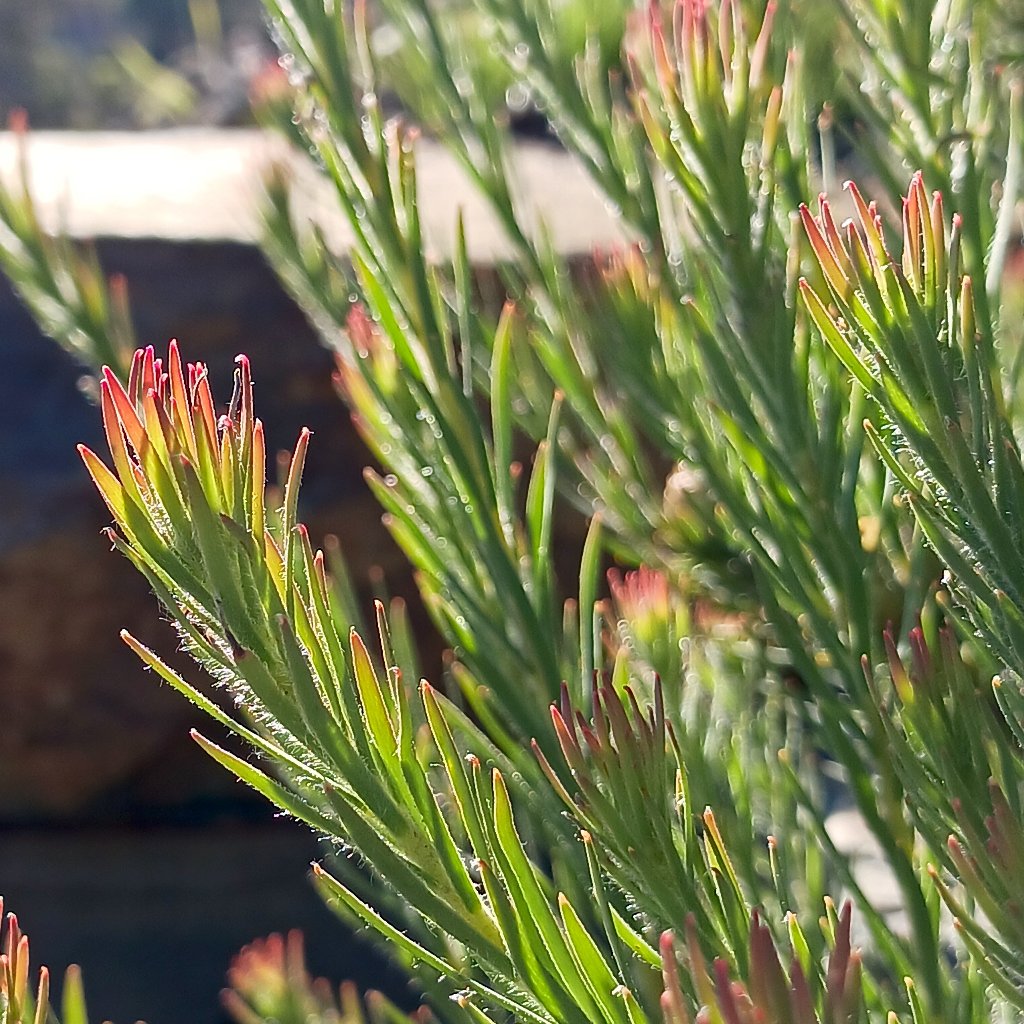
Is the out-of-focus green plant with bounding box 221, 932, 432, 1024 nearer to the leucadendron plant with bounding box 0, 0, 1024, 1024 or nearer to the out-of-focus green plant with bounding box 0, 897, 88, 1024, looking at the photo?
the leucadendron plant with bounding box 0, 0, 1024, 1024

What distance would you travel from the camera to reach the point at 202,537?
0.33 meters

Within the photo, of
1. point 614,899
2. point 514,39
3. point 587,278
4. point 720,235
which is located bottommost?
point 614,899

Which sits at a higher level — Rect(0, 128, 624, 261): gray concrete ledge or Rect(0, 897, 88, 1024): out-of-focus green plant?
Rect(0, 128, 624, 261): gray concrete ledge

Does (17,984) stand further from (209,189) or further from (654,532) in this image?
(209,189)

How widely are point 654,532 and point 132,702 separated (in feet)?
4.22

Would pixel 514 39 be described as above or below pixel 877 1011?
above

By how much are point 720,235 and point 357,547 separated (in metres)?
1.33

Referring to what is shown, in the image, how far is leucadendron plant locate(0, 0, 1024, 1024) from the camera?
1.17ft

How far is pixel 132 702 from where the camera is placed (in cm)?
189

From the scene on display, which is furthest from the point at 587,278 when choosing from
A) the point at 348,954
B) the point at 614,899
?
the point at 348,954

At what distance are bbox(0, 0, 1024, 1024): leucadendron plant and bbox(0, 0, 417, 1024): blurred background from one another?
2.99 ft

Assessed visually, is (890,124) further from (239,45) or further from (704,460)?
(239,45)

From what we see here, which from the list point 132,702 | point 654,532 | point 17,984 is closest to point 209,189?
point 132,702

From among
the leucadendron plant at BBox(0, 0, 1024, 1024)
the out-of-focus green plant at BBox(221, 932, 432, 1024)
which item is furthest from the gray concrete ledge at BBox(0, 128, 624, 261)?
the out-of-focus green plant at BBox(221, 932, 432, 1024)
